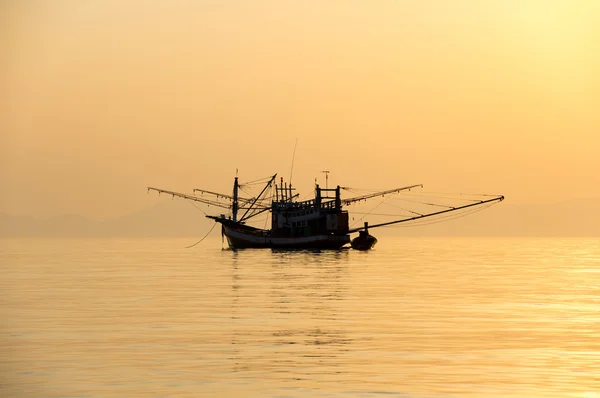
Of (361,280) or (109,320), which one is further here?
(361,280)

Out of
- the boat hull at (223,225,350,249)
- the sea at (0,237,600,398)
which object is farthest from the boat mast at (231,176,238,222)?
the sea at (0,237,600,398)

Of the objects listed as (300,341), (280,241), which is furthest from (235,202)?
(300,341)

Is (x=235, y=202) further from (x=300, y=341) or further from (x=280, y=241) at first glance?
(x=300, y=341)

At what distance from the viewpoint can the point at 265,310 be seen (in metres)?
52.4

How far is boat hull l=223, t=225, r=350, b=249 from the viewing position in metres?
162

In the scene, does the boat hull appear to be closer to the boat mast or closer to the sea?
the boat mast

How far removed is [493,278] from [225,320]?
44.1m

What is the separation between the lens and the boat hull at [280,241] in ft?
530

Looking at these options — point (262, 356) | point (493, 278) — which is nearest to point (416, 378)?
point (262, 356)

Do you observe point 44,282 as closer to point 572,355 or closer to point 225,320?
point 225,320

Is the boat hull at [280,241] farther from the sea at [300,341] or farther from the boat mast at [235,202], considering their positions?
the sea at [300,341]

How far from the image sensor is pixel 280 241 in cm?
16638

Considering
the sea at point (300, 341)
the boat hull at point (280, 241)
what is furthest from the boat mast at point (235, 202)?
the sea at point (300, 341)

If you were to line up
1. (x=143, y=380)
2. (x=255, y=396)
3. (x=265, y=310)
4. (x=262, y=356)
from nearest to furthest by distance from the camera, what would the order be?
(x=255, y=396) → (x=143, y=380) → (x=262, y=356) → (x=265, y=310)
